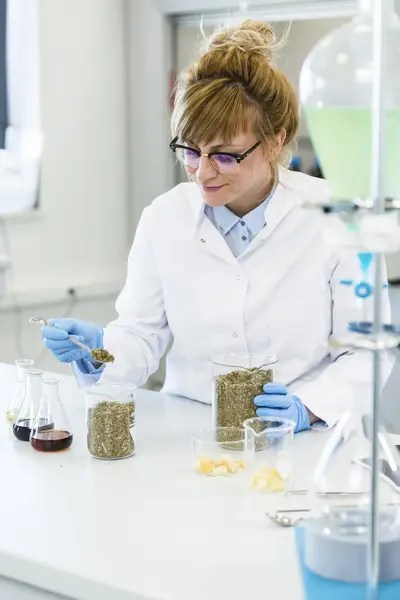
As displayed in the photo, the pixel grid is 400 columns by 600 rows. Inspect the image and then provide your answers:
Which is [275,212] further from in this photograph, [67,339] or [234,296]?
[67,339]

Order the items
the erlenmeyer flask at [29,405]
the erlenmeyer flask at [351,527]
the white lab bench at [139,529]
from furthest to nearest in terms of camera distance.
A: the erlenmeyer flask at [29,405], the white lab bench at [139,529], the erlenmeyer flask at [351,527]

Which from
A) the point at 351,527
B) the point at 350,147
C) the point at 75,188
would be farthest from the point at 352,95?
the point at 75,188

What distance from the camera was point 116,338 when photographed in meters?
2.07

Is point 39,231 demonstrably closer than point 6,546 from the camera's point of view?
No

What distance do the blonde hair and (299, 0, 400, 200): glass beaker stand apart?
2.69 feet

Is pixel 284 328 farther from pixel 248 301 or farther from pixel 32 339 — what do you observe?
pixel 32 339

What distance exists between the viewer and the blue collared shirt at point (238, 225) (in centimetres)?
202

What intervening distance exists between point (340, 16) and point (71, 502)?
9.74 ft

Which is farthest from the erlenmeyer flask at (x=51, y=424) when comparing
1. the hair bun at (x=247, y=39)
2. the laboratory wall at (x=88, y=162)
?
the laboratory wall at (x=88, y=162)

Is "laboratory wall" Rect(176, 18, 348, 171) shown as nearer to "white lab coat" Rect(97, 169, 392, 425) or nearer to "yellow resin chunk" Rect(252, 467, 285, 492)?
"white lab coat" Rect(97, 169, 392, 425)

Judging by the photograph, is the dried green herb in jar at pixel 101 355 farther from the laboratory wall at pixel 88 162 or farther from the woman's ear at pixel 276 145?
the laboratory wall at pixel 88 162

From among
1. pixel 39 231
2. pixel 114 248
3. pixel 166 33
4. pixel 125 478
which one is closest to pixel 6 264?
pixel 39 231

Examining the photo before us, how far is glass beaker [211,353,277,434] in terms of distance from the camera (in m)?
1.71

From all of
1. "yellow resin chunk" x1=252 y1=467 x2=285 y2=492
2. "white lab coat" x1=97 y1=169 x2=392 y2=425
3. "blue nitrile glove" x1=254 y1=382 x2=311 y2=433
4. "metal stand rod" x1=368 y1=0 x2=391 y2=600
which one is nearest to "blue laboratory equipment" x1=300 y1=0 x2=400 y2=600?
"metal stand rod" x1=368 y1=0 x2=391 y2=600
